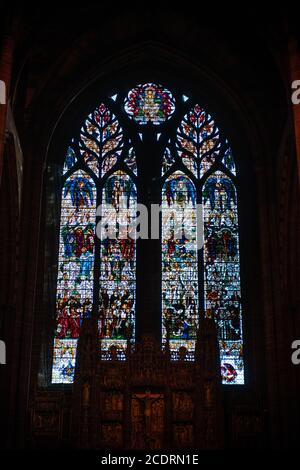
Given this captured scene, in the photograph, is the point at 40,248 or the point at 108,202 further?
the point at 108,202

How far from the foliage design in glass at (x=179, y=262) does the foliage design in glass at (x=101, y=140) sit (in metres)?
1.83

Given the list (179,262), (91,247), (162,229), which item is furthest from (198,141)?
(91,247)

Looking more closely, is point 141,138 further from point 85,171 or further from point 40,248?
point 40,248

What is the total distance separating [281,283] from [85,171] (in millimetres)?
6689

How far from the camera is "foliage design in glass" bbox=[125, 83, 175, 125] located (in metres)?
23.4

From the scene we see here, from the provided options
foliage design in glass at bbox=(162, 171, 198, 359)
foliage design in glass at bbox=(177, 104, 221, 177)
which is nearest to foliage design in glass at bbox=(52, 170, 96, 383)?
foliage design in glass at bbox=(162, 171, 198, 359)

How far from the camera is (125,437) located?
1719 centimetres

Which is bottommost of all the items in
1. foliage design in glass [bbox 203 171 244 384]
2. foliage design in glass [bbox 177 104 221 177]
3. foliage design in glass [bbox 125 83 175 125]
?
foliage design in glass [bbox 203 171 244 384]

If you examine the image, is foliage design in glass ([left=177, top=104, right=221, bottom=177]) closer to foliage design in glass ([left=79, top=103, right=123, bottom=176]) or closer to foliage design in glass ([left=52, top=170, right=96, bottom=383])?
foliage design in glass ([left=79, top=103, right=123, bottom=176])

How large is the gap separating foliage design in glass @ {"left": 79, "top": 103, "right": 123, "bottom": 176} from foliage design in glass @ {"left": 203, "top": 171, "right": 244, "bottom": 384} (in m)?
2.86

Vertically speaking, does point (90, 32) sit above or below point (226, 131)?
above

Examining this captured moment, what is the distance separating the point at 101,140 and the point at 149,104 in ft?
6.27

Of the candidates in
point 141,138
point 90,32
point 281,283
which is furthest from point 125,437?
point 90,32

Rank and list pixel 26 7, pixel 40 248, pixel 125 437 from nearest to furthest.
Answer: pixel 125 437 < pixel 26 7 < pixel 40 248
